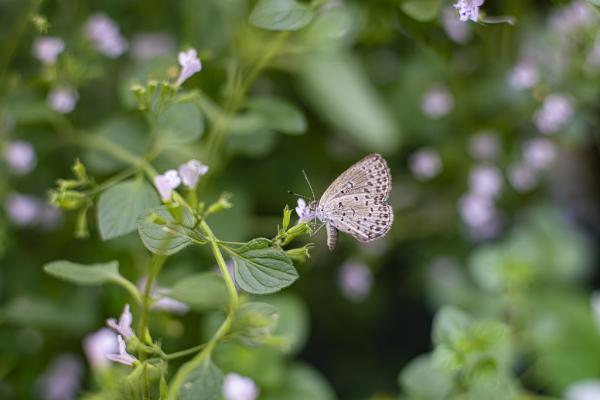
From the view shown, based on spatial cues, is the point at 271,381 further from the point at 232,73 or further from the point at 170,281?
the point at 232,73

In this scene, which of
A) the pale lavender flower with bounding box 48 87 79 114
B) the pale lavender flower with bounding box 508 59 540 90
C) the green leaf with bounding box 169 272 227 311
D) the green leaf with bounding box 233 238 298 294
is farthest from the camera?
the pale lavender flower with bounding box 508 59 540 90

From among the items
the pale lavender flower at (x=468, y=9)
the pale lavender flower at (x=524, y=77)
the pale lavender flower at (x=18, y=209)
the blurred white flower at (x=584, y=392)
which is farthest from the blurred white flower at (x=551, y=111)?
the pale lavender flower at (x=18, y=209)

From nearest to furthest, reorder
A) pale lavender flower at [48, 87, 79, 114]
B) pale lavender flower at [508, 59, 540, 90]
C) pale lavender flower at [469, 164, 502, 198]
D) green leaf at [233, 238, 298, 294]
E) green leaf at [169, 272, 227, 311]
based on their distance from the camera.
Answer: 1. green leaf at [233, 238, 298, 294]
2. green leaf at [169, 272, 227, 311]
3. pale lavender flower at [48, 87, 79, 114]
4. pale lavender flower at [508, 59, 540, 90]
5. pale lavender flower at [469, 164, 502, 198]

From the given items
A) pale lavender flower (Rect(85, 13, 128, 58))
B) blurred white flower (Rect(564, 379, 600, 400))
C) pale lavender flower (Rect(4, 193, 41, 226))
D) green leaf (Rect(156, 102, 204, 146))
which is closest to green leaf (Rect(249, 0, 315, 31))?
green leaf (Rect(156, 102, 204, 146))

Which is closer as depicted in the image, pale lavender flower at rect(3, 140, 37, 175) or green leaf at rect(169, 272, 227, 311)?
green leaf at rect(169, 272, 227, 311)

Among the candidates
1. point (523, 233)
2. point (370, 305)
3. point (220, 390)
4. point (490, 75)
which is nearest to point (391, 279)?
point (370, 305)

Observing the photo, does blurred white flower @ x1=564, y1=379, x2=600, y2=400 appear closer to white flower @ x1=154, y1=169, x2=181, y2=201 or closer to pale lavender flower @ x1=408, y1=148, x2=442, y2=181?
pale lavender flower @ x1=408, y1=148, x2=442, y2=181

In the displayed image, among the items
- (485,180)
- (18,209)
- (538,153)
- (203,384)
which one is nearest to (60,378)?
(18,209)
